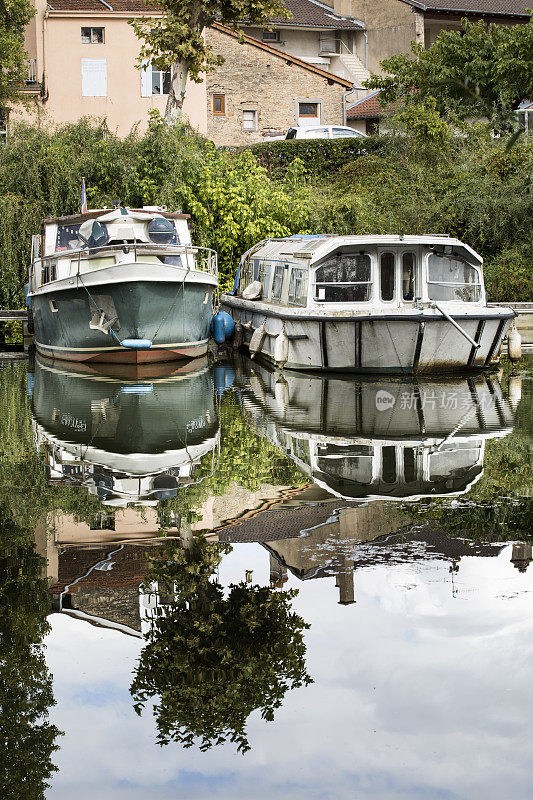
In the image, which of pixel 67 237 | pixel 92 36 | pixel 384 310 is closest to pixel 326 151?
pixel 92 36

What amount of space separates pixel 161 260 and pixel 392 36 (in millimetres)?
36923

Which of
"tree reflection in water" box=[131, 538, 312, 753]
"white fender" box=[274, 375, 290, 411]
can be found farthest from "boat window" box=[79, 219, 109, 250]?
"tree reflection in water" box=[131, 538, 312, 753]

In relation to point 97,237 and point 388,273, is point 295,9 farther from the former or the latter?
point 388,273

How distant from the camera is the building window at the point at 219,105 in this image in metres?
46.4

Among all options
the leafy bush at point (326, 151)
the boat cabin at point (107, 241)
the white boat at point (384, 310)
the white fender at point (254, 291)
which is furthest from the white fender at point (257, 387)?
the leafy bush at point (326, 151)

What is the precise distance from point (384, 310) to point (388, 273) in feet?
5.64

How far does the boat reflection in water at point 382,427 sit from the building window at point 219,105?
29.8 meters

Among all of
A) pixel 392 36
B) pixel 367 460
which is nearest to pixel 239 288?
pixel 367 460

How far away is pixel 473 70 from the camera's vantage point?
126 ft

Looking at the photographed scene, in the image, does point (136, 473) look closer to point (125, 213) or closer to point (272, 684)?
point (272, 684)

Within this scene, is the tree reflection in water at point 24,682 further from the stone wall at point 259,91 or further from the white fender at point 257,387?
the stone wall at point 259,91

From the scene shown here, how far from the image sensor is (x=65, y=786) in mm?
4051

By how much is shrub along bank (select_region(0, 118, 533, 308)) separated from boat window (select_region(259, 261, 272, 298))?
4.58 meters

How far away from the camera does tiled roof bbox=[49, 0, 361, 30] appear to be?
139 feet
